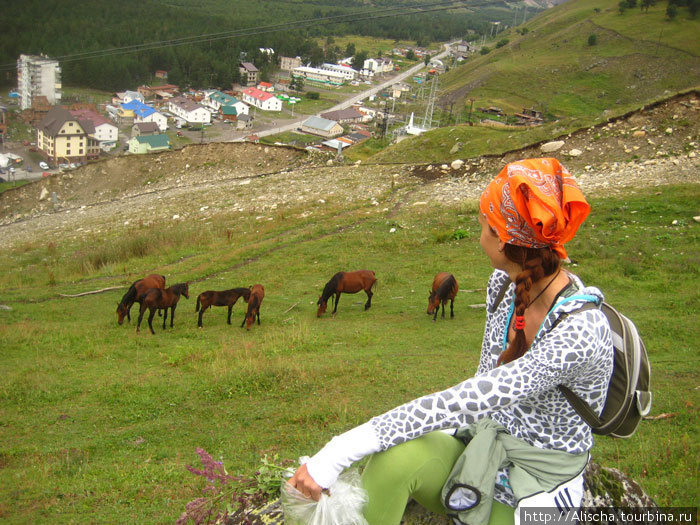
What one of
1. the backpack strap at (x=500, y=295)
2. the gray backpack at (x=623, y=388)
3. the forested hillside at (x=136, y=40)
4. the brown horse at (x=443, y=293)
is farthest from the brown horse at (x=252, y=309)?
the forested hillside at (x=136, y=40)

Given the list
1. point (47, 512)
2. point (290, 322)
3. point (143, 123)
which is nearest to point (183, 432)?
point (47, 512)

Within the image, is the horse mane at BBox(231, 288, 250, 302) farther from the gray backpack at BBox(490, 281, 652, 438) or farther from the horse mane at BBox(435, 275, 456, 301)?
the gray backpack at BBox(490, 281, 652, 438)

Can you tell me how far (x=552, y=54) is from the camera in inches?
3575

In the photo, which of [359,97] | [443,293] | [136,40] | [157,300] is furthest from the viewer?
[136,40]

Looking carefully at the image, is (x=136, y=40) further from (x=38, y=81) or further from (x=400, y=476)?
(x=400, y=476)

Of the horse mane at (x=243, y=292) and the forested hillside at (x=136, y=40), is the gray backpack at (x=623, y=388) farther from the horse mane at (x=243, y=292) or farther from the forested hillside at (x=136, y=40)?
the forested hillside at (x=136, y=40)

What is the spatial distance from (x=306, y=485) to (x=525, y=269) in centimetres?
163

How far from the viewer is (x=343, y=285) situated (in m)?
12.3

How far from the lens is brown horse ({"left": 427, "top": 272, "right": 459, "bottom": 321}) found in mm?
11203

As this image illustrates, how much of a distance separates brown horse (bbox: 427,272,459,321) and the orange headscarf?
8.34 m

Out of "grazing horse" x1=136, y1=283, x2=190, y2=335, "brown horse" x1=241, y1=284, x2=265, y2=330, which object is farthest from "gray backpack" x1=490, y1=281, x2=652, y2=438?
"grazing horse" x1=136, y1=283, x2=190, y2=335

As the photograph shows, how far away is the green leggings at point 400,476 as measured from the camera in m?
2.74

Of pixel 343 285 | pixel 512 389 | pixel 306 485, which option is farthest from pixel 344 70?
pixel 306 485

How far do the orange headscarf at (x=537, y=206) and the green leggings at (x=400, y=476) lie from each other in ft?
3.96
